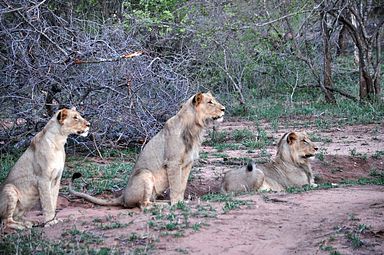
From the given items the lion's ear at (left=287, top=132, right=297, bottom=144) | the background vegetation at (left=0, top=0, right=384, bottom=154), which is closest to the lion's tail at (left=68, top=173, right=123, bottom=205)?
the background vegetation at (left=0, top=0, right=384, bottom=154)

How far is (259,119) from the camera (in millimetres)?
16062

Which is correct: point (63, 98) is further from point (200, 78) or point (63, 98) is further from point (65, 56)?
point (200, 78)

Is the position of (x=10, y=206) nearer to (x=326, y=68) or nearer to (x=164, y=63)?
(x=164, y=63)

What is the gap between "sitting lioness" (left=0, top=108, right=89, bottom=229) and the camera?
7.85 meters

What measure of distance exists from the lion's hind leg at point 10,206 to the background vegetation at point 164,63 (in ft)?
9.04

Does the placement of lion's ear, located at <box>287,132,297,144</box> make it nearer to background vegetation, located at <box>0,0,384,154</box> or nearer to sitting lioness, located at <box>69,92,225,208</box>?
sitting lioness, located at <box>69,92,225,208</box>

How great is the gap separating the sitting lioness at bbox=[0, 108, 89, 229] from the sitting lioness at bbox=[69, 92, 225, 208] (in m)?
0.93

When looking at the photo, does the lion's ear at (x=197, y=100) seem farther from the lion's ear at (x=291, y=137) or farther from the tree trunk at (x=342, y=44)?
the tree trunk at (x=342, y=44)

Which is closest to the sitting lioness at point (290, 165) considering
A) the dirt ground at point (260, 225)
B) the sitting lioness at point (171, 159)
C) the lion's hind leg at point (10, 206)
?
the dirt ground at point (260, 225)

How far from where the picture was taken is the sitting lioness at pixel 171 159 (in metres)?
8.78

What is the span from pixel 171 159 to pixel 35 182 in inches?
68.3

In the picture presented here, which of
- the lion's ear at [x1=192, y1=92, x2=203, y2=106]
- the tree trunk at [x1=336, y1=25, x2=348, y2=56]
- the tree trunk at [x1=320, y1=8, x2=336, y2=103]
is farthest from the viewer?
the tree trunk at [x1=336, y1=25, x2=348, y2=56]

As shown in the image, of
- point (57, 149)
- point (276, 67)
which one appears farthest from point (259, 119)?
point (57, 149)

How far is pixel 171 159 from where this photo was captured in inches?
352
